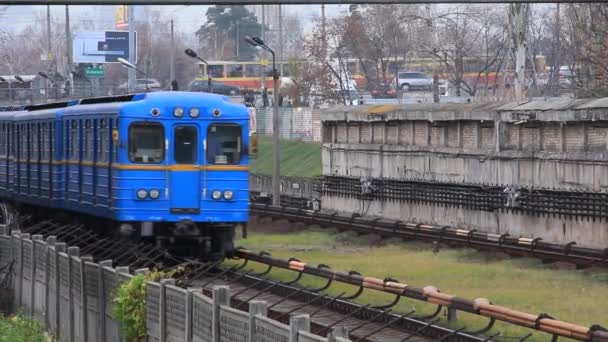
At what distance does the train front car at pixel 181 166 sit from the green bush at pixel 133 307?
28.0 feet

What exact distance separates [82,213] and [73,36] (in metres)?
95.2

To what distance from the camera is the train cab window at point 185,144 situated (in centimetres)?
2384

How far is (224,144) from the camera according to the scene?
24141 millimetres

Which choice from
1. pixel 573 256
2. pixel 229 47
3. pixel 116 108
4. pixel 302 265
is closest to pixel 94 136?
pixel 116 108

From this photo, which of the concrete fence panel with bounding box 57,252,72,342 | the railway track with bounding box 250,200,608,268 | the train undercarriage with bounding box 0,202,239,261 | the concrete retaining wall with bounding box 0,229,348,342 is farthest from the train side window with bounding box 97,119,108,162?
the railway track with bounding box 250,200,608,268

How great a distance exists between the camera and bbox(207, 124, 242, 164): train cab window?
78.8 ft

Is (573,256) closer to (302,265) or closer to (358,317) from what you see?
(302,265)

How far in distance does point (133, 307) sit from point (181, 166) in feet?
29.8

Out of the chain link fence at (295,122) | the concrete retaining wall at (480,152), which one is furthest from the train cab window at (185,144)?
the chain link fence at (295,122)

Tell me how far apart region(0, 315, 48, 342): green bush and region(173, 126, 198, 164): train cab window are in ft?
15.8

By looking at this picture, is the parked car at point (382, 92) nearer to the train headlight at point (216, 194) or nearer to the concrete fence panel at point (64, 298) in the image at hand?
the train headlight at point (216, 194)

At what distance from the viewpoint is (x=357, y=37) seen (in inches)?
3083

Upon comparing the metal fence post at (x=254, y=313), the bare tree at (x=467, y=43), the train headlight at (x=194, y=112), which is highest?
the bare tree at (x=467, y=43)

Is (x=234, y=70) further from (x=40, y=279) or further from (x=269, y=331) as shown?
(x=269, y=331)
